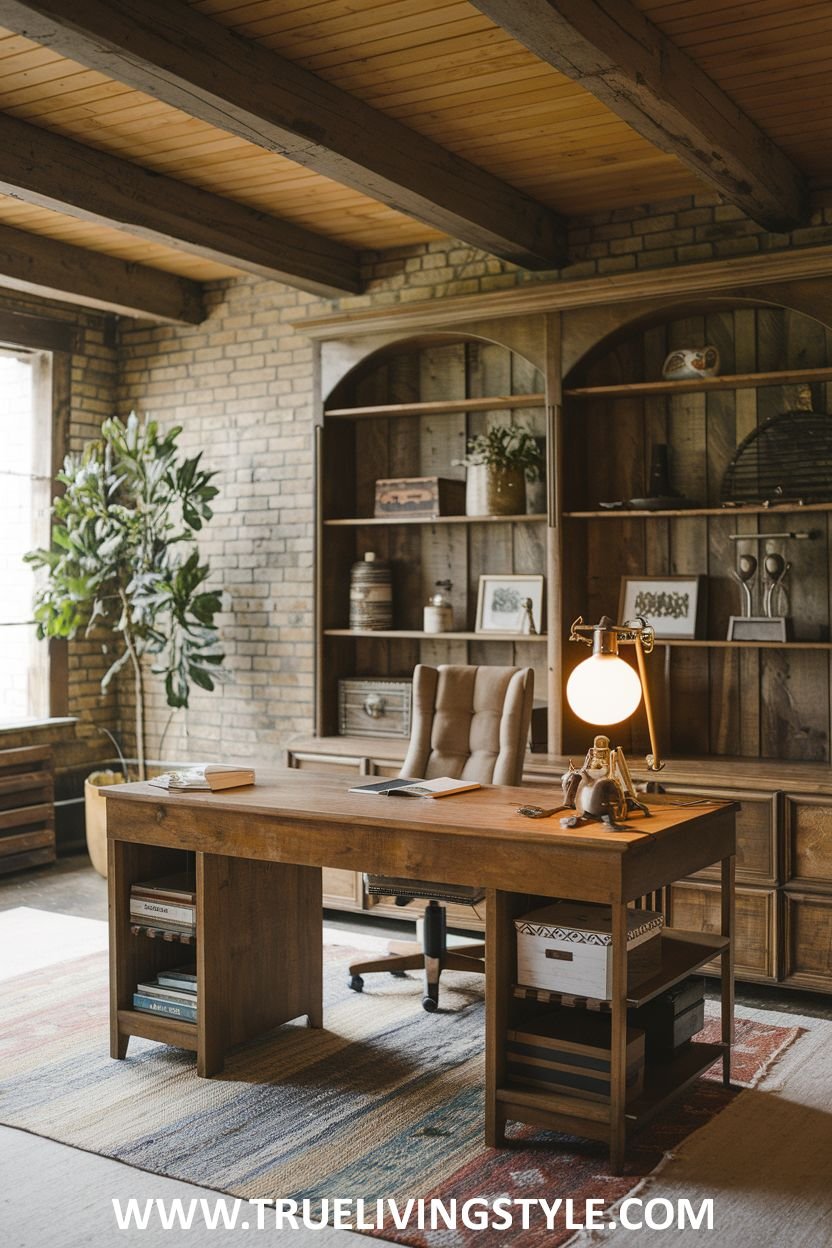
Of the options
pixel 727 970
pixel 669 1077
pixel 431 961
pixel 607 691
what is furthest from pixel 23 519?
pixel 669 1077

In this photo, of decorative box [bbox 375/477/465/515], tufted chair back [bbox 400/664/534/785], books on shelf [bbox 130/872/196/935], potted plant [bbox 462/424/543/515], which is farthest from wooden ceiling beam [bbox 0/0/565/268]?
books on shelf [bbox 130/872/196/935]

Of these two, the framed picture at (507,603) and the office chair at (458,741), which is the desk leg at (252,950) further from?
the framed picture at (507,603)

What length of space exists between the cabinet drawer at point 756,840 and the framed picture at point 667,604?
0.83 metres

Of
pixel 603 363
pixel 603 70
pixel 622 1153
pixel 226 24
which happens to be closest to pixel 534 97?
pixel 603 70

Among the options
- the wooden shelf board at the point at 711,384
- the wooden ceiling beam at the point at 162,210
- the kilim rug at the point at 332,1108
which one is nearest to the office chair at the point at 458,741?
the kilim rug at the point at 332,1108

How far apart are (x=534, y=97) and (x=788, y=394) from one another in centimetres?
167

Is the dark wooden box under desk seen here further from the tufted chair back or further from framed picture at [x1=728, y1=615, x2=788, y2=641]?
framed picture at [x1=728, y1=615, x2=788, y2=641]

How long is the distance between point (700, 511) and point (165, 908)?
8.62 ft

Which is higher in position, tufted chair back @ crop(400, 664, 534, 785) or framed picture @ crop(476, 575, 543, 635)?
framed picture @ crop(476, 575, 543, 635)

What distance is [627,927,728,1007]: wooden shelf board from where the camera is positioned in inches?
126

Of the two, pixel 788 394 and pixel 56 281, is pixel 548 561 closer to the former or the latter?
pixel 788 394

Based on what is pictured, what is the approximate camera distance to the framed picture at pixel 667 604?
521 cm

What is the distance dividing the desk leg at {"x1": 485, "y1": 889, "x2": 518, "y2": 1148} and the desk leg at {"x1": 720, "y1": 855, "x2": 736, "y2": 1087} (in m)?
0.77

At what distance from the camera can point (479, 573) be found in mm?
5887
